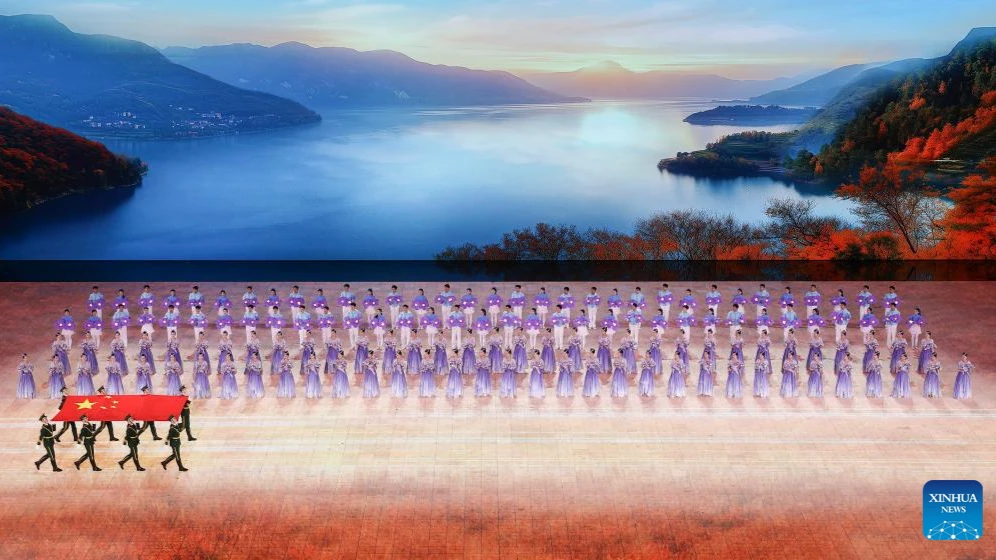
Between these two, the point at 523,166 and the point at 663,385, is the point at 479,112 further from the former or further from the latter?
the point at 663,385

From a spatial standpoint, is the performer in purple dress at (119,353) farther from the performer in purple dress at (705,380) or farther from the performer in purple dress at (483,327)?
the performer in purple dress at (705,380)

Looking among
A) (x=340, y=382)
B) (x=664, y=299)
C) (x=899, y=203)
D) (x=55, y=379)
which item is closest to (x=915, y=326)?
(x=664, y=299)

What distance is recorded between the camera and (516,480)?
1186cm

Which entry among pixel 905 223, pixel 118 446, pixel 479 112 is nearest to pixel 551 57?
pixel 479 112

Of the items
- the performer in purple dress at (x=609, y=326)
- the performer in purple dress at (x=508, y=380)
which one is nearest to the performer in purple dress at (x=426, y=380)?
the performer in purple dress at (x=508, y=380)

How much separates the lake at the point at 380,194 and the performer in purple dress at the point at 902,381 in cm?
779

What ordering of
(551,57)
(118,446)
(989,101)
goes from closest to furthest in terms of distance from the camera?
(118,446) < (989,101) < (551,57)

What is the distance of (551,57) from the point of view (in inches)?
872

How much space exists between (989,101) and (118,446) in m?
19.8

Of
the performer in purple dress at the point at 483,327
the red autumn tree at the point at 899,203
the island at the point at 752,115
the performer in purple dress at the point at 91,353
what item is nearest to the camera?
the performer in purple dress at the point at 91,353

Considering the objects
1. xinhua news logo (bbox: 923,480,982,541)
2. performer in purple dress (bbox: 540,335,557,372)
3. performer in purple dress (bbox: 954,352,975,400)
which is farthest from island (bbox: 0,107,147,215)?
xinhua news logo (bbox: 923,480,982,541)

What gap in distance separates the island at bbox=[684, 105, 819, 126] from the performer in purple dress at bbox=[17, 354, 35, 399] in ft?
51.9

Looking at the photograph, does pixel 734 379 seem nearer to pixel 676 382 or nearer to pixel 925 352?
pixel 676 382

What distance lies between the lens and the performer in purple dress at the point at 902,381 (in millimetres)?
13977
